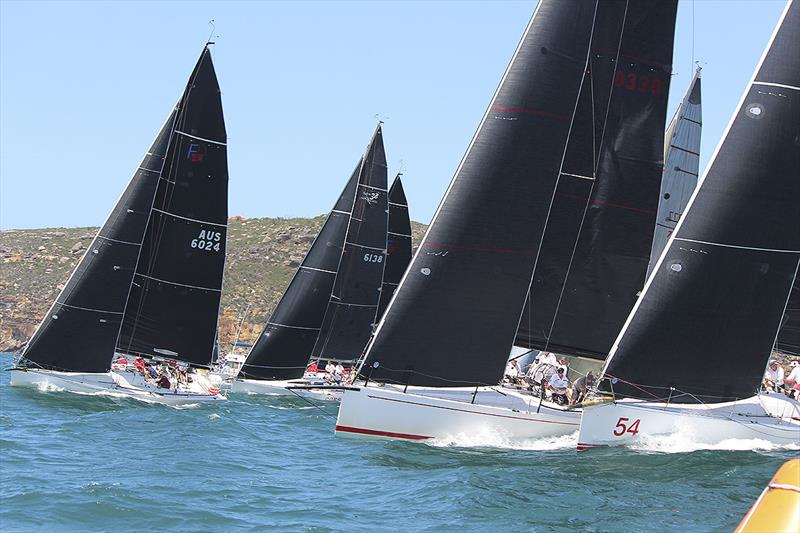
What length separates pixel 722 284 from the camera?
21.9 m

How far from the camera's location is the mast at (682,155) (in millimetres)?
32094

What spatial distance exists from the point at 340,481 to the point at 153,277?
1480 centimetres

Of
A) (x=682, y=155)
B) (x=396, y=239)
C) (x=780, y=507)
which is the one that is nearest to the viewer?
(x=780, y=507)

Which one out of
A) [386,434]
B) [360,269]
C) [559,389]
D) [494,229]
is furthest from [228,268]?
[494,229]

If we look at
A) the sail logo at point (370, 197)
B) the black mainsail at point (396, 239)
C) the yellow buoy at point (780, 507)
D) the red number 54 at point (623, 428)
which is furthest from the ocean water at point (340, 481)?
the black mainsail at point (396, 239)

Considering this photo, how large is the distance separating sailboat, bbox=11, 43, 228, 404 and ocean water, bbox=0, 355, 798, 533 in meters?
4.84

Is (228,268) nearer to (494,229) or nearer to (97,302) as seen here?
(97,302)

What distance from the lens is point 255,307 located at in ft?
310

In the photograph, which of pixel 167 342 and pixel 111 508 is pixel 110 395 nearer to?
pixel 167 342

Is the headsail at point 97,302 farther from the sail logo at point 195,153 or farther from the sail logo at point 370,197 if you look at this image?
the sail logo at point 370,197

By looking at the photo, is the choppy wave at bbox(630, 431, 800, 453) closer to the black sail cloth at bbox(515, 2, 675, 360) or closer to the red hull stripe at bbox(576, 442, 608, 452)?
the red hull stripe at bbox(576, 442, 608, 452)

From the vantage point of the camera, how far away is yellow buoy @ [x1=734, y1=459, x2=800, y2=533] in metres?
11.1

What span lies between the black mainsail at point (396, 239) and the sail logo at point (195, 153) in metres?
19.7

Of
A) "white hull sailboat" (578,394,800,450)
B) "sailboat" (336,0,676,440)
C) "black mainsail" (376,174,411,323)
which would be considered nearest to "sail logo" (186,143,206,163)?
"sailboat" (336,0,676,440)
